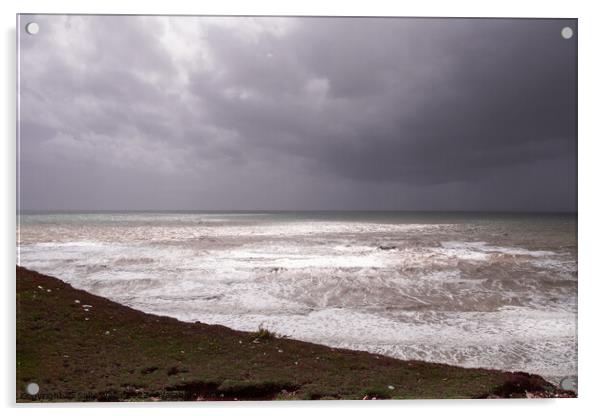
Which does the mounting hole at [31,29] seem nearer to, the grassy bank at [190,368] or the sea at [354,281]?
the sea at [354,281]

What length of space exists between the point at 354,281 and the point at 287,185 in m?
1.49

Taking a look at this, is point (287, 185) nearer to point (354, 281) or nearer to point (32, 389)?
point (354, 281)

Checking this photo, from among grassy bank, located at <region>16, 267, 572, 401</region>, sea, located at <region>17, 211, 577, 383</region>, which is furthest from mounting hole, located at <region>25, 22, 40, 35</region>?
grassy bank, located at <region>16, 267, 572, 401</region>

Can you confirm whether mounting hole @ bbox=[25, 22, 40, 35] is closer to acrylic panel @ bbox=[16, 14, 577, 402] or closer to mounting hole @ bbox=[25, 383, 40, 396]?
acrylic panel @ bbox=[16, 14, 577, 402]

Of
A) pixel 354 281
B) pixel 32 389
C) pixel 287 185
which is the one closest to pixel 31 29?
pixel 287 185

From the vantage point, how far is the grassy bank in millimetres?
3230

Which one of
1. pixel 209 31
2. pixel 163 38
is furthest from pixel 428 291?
pixel 163 38

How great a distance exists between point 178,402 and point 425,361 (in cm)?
285

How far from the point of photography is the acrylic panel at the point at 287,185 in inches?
132

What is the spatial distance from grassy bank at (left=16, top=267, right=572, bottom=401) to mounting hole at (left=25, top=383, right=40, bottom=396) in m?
0.04

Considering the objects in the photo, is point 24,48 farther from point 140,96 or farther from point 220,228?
point 220,228

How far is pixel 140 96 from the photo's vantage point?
352 cm

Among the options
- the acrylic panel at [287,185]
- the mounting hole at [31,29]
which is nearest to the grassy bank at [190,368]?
the acrylic panel at [287,185]

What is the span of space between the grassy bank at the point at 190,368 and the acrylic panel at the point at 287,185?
2cm
